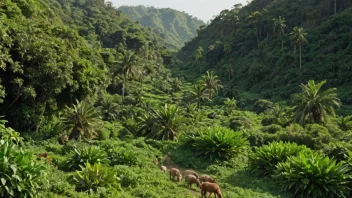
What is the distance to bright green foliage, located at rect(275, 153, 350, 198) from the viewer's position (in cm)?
1509

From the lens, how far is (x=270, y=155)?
18594 millimetres

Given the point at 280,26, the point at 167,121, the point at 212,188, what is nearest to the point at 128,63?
the point at 167,121

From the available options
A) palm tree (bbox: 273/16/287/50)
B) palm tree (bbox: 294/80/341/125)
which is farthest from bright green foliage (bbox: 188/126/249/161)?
palm tree (bbox: 273/16/287/50)

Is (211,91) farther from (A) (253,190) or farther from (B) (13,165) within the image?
(B) (13,165)

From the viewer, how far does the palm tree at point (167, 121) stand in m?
30.5

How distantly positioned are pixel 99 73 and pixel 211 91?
1486 inches

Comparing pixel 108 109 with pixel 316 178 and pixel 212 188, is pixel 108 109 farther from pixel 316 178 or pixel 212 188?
pixel 316 178

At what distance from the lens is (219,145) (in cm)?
2139

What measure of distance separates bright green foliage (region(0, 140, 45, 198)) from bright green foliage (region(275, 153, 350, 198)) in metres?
11.4

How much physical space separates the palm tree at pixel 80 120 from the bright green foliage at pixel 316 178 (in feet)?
66.8

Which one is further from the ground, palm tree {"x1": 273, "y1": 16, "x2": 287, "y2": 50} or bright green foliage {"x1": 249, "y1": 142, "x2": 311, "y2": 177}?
palm tree {"x1": 273, "y1": 16, "x2": 287, "y2": 50}

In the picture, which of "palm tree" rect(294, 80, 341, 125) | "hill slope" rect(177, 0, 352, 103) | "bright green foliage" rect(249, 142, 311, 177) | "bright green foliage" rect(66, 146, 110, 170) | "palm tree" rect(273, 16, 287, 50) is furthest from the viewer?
"palm tree" rect(273, 16, 287, 50)

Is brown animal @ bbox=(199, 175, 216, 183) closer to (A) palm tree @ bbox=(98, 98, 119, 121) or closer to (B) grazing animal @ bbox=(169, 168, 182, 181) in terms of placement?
(B) grazing animal @ bbox=(169, 168, 182, 181)

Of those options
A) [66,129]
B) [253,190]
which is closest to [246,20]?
[66,129]
